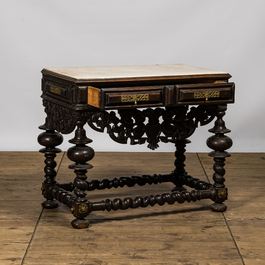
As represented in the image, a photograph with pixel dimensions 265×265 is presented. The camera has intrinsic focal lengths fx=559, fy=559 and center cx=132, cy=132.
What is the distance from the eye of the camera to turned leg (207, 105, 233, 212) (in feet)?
12.1

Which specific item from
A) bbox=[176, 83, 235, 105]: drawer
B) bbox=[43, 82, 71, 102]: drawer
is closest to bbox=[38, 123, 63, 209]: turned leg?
bbox=[43, 82, 71, 102]: drawer

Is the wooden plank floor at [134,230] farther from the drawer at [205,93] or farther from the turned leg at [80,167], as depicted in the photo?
the drawer at [205,93]

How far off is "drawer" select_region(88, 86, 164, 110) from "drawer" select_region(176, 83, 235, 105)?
140mm

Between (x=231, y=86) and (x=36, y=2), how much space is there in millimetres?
2629

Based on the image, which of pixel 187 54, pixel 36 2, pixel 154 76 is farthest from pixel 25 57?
pixel 154 76

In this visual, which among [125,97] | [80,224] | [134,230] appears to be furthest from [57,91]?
[134,230]

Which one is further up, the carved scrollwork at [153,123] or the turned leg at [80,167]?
the carved scrollwork at [153,123]

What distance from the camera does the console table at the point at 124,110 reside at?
3.31 m

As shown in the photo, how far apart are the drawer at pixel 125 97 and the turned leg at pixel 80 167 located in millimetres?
174

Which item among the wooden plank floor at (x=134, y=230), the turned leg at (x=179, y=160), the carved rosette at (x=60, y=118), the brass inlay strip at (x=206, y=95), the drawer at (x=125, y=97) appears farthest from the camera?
the turned leg at (x=179, y=160)

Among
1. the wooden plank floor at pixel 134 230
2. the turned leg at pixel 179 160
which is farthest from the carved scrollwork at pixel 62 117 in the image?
the turned leg at pixel 179 160

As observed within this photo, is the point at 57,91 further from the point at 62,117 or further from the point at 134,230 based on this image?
the point at 134,230

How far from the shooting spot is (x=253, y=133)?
A: 5.80 metres

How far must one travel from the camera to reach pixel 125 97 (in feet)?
10.9
